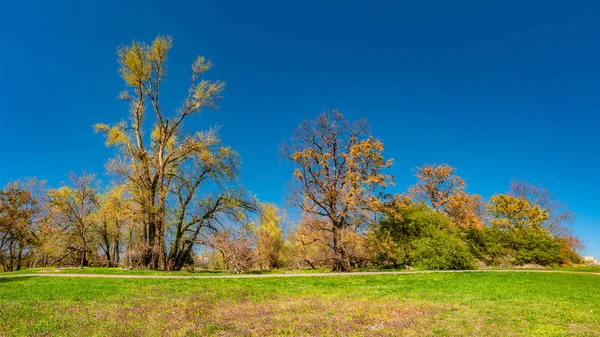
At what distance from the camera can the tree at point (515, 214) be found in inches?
1602

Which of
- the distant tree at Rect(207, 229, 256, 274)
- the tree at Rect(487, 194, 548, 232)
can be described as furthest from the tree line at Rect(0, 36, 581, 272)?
the tree at Rect(487, 194, 548, 232)

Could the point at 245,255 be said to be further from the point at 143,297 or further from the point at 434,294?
the point at 434,294

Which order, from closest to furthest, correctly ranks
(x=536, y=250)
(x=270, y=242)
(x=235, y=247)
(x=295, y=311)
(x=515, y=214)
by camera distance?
(x=295, y=311) < (x=235, y=247) < (x=536, y=250) < (x=270, y=242) < (x=515, y=214)

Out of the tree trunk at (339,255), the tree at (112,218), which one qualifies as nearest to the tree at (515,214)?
the tree trunk at (339,255)

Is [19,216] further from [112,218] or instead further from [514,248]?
[514,248]

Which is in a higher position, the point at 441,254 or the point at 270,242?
the point at 270,242

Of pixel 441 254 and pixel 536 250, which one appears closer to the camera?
pixel 441 254

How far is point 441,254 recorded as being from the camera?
25.8 meters

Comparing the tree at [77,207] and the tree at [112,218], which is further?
the tree at [77,207]

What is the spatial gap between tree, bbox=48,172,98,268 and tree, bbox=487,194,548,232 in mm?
46162

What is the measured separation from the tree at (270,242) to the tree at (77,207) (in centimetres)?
1708

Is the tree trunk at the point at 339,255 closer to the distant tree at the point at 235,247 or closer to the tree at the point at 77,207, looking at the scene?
the distant tree at the point at 235,247

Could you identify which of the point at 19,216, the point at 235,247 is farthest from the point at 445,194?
the point at 19,216

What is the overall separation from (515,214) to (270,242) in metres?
32.1
